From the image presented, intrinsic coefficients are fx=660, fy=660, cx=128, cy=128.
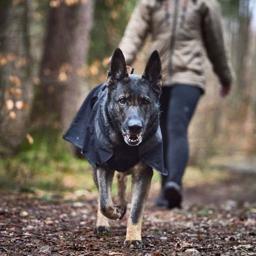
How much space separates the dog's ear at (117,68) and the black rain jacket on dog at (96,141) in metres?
0.28

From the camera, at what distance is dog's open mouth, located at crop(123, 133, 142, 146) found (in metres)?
4.50

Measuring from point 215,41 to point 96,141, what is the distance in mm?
2942

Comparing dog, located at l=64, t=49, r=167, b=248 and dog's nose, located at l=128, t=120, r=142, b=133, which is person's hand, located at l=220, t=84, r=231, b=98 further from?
dog's nose, located at l=128, t=120, r=142, b=133

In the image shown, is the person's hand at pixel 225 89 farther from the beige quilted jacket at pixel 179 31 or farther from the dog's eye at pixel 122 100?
the dog's eye at pixel 122 100

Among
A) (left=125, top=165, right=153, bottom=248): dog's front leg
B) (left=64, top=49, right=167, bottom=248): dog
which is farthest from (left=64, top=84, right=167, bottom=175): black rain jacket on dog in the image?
(left=125, top=165, right=153, bottom=248): dog's front leg

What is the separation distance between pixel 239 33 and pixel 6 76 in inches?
642

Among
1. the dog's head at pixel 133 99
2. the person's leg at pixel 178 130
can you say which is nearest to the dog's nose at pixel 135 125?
the dog's head at pixel 133 99

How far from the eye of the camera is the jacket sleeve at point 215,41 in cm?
720

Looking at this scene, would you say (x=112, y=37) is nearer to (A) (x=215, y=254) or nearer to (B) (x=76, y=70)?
(B) (x=76, y=70)

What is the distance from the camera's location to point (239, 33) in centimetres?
2517

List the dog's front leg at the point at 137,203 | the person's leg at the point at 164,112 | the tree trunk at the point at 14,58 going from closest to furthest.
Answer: the dog's front leg at the point at 137,203
the person's leg at the point at 164,112
the tree trunk at the point at 14,58

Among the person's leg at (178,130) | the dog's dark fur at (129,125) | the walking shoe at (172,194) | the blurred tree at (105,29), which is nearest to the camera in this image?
the dog's dark fur at (129,125)

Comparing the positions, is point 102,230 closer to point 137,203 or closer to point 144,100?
point 137,203

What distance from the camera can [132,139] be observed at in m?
4.52
